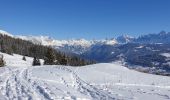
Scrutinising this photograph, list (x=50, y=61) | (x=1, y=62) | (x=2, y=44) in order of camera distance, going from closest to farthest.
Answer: (x=1, y=62)
(x=50, y=61)
(x=2, y=44)

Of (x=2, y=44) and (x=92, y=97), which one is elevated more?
(x=2, y=44)

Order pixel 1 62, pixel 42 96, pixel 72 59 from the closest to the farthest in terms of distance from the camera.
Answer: pixel 42 96 < pixel 1 62 < pixel 72 59

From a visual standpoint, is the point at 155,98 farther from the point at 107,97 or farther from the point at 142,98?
the point at 107,97

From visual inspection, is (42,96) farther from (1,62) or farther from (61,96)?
(1,62)

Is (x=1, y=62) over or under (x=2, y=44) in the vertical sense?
under

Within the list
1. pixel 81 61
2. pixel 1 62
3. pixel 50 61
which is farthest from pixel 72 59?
pixel 1 62

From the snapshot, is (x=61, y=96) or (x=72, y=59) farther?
(x=72, y=59)

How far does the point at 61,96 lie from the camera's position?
22.6 meters

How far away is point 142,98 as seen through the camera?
23266 mm

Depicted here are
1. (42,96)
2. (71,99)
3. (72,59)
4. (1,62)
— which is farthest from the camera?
(72,59)

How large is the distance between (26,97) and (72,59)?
449ft

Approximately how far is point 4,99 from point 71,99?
427 cm

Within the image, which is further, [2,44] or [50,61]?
[2,44]

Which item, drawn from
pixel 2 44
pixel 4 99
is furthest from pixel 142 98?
pixel 2 44
